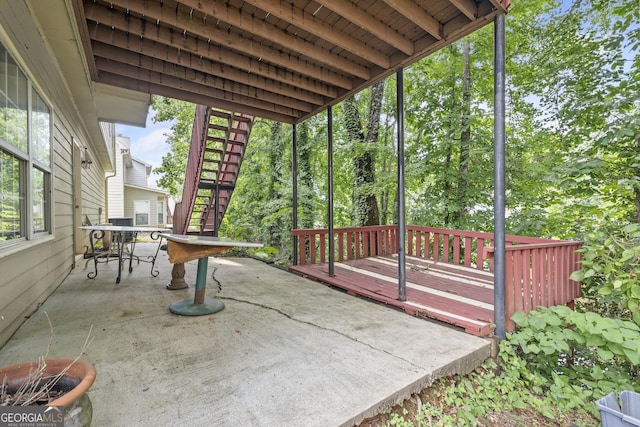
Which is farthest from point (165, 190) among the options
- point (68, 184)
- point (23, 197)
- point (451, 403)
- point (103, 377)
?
point (451, 403)

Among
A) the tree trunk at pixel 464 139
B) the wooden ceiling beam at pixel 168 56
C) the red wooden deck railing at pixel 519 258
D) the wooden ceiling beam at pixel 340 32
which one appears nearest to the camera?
the wooden ceiling beam at pixel 340 32

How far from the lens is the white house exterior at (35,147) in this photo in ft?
6.89

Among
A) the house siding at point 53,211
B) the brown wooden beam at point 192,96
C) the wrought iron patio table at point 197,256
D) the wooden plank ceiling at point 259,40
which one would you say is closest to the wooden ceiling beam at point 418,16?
the wooden plank ceiling at point 259,40

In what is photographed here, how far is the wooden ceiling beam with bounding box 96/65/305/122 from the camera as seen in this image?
3260 mm

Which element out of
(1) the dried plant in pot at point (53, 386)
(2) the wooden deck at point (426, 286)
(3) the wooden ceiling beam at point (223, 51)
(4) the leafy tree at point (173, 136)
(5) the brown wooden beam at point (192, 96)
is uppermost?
(4) the leafy tree at point (173, 136)

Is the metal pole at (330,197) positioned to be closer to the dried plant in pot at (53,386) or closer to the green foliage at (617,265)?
the green foliage at (617,265)

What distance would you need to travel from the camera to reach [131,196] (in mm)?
14648

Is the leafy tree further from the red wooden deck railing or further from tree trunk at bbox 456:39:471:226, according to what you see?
tree trunk at bbox 456:39:471:226

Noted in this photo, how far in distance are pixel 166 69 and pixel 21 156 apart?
165 centimetres

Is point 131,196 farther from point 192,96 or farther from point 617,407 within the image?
point 617,407

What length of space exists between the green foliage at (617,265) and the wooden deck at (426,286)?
951 millimetres

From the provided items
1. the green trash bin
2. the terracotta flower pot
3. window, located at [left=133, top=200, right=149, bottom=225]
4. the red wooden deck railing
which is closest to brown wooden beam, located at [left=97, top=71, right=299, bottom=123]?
the red wooden deck railing

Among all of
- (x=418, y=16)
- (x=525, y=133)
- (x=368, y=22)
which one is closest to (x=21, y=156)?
(x=368, y=22)

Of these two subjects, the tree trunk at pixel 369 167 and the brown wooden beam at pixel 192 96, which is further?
the tree trunk at pixel 369 167
